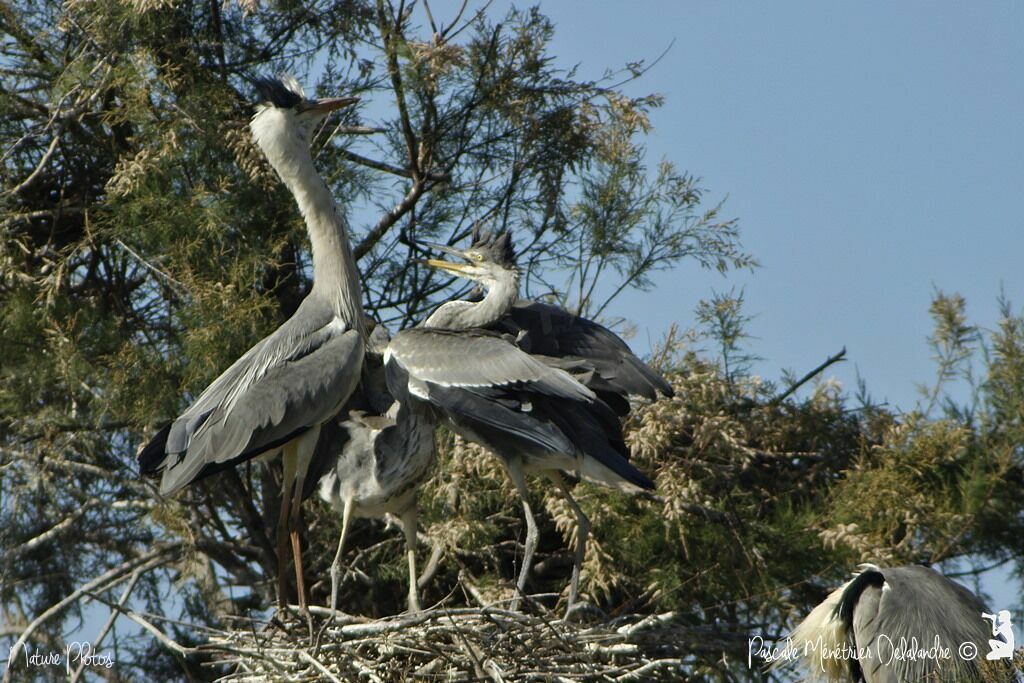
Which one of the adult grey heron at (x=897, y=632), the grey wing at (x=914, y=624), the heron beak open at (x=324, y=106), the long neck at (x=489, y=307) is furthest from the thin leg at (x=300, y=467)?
the grey wing at (x=914, y=624)

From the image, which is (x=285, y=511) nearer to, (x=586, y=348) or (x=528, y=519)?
(x=528, y=519)

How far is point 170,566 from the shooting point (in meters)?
7.53

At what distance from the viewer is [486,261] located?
6.63 m

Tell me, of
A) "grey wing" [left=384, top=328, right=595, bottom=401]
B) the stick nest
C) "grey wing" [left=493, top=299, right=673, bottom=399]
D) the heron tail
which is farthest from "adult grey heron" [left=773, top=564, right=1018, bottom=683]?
the heron tail

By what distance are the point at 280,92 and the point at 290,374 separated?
1340mm

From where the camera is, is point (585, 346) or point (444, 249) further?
point (444, 249)

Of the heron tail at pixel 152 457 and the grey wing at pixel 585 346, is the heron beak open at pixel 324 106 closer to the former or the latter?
the grey wing at pixel 585 346

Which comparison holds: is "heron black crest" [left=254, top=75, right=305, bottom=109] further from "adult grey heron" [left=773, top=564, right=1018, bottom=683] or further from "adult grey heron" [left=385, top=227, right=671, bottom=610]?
"adult grey heron" [left=773, top=564, right=1018, bottom=683]

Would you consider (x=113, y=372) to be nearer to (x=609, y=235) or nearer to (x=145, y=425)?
(x=145, y=425)

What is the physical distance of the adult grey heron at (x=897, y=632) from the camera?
5.29 m

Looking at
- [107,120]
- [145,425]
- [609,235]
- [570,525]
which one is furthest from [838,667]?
[107,120]

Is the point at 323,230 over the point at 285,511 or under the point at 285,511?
over

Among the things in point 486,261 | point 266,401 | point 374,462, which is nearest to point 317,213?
point 486,261

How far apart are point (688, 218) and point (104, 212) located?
9.13 feet
